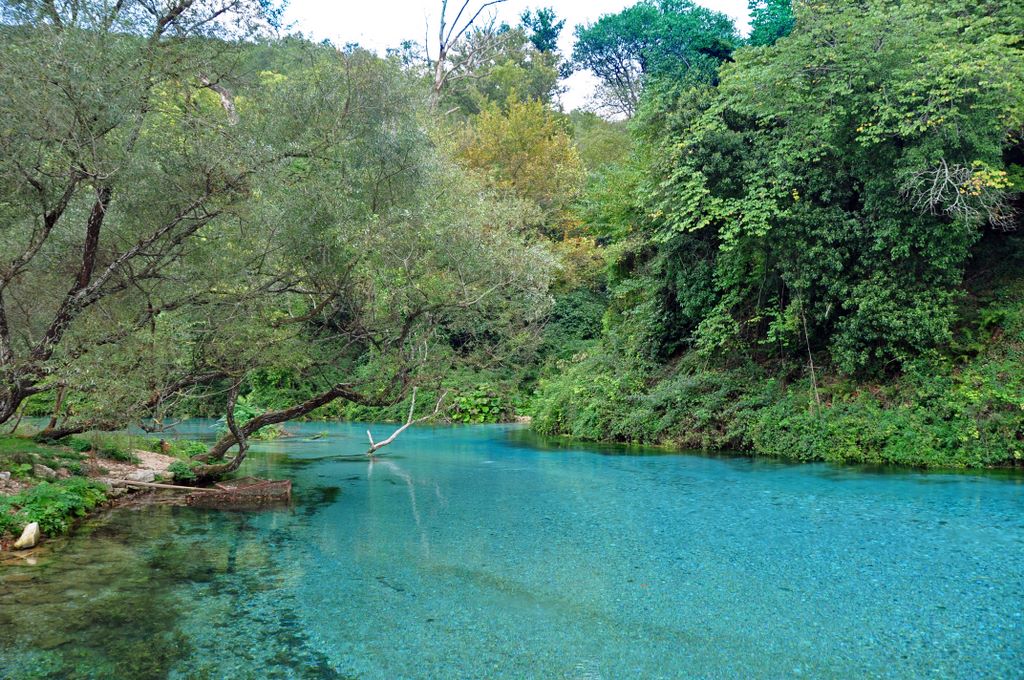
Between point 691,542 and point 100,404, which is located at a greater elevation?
point 100,404

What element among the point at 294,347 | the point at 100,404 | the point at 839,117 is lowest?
the point at 100,404

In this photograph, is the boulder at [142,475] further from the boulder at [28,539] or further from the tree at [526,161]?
the tree at [526,161]

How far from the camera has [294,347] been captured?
40.9ft

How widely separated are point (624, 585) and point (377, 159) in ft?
25.9

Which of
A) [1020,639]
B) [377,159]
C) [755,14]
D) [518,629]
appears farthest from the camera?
[755,14]

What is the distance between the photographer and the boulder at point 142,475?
1232cm

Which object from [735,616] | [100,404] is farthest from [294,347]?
[735,616]

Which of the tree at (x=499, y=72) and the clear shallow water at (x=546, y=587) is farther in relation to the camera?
the tree at (x=499, y=72)

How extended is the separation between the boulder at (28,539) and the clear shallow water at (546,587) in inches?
13.8

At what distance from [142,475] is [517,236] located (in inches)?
350

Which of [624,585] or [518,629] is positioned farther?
[624,585]

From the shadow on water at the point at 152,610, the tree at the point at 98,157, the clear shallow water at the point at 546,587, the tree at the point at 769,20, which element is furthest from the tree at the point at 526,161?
the shadow on water at the point at 152,610

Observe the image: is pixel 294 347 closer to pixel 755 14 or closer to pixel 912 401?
pixel 912 401

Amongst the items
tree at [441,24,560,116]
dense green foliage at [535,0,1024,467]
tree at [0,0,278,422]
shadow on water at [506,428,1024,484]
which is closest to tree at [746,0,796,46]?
dense green foliage at [535,0,1024,467]
